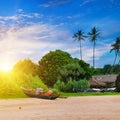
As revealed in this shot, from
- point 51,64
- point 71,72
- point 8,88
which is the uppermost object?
point 51,64

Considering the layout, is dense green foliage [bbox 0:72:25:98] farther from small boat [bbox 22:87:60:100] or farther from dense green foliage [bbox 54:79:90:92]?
dense green foliage [bbox 54:79:90:92]

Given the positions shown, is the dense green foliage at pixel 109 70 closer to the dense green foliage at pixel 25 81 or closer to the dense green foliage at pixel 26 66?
the dense green foliage at pixel 26 66

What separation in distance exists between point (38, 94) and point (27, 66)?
56.2 metres

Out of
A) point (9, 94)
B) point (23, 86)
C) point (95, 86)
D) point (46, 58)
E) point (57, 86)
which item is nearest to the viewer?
point (9, 94)

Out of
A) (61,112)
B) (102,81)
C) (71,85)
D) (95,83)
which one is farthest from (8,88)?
(102,81)

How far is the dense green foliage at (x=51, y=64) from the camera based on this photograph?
8765 cm

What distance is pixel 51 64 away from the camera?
9038 centimetres

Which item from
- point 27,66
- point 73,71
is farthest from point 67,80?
point 27,66

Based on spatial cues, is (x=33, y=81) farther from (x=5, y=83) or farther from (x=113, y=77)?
(x=113, y=77)

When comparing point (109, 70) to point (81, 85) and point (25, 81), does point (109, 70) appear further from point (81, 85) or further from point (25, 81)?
point (25, 81)

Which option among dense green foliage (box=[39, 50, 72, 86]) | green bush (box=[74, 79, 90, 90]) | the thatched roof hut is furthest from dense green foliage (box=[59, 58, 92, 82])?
dense green foliage (box=[39, 50, 72, 86])

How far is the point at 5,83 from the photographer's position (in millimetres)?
45531

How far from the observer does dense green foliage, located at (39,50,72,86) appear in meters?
87.7

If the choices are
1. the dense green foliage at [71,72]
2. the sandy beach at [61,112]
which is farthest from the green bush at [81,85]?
the sandy beach at [61,112]
